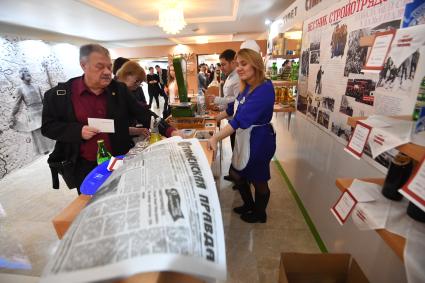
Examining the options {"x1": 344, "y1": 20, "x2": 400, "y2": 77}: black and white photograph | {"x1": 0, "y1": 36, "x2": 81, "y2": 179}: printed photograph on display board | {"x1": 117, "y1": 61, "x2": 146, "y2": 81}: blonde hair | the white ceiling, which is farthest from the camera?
{"x1": 0, "y1": 36, "x2": 81, "y2": 179}: printed photograph on display board

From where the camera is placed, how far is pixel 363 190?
0.72 meters

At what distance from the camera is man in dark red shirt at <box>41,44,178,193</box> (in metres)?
1.17

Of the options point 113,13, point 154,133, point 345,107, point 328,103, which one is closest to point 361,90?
point 345,107

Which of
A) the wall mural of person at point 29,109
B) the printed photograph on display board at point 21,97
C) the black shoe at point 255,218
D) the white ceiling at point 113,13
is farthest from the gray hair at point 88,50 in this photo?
→ the wall mural of person at point 29,109

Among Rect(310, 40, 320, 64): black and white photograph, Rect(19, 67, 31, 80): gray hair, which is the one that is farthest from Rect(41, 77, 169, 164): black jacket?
Rect(19, 67, 31, 80): gray hair

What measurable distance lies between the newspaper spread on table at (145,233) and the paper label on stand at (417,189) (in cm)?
40

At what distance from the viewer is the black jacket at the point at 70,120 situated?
3.84 ft

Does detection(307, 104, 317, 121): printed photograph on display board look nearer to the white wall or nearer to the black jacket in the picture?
the white wall

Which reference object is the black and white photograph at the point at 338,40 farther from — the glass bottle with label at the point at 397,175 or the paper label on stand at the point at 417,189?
the paper label on stand at the point at 417,189

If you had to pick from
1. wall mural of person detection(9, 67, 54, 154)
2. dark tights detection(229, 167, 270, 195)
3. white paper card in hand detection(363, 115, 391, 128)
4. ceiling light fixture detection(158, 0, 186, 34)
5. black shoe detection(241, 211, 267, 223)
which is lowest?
black shoe detection(241, 211, 267, 223)

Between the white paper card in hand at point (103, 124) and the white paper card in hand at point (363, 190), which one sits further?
the white paper card in hand at point (103, 124)

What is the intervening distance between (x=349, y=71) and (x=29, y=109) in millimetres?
4687

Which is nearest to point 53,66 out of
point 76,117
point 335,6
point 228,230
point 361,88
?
point 76,117

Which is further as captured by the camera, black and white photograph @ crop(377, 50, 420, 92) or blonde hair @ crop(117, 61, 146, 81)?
blonde hair @ crop(117, 61, 146, 81)
